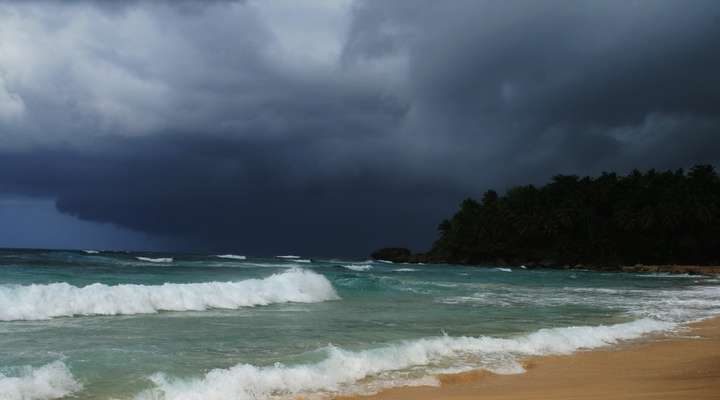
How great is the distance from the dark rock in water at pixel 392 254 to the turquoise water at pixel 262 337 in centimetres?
8254

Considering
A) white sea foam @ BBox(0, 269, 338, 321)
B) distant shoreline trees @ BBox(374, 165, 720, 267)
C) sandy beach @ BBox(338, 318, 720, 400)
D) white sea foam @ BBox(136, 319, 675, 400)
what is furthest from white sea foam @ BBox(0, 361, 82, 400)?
distant shoreline trees @ BBox(374, 165, 720, 267)

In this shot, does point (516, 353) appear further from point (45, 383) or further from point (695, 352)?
point (45, 383)

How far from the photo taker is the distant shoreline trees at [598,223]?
71188mm

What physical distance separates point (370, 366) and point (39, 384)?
396 centimetres

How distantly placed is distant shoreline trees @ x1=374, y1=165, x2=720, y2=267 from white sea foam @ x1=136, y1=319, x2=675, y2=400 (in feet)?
224

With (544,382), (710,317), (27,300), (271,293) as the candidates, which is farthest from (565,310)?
(27,300)

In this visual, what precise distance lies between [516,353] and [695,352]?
3.00 metres

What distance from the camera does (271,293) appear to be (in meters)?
19.1

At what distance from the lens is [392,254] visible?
10550 centimetres

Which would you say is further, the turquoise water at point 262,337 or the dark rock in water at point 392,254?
the dark rock in water at point 392,254

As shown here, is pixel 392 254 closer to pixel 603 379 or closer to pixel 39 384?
pixel 603 379

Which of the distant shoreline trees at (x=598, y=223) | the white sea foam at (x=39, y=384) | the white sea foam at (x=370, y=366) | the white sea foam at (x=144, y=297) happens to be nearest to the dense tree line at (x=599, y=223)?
the distant shoreline trees at (x=598, y=223)

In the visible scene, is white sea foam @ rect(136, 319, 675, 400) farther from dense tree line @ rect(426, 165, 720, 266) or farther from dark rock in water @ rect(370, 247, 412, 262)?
dark rock in water @ rect(370, 247, 412, 262)

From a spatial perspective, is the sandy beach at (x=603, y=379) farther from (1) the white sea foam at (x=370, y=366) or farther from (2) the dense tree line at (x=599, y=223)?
(2) the dense tree line at (x=599, y=223)
